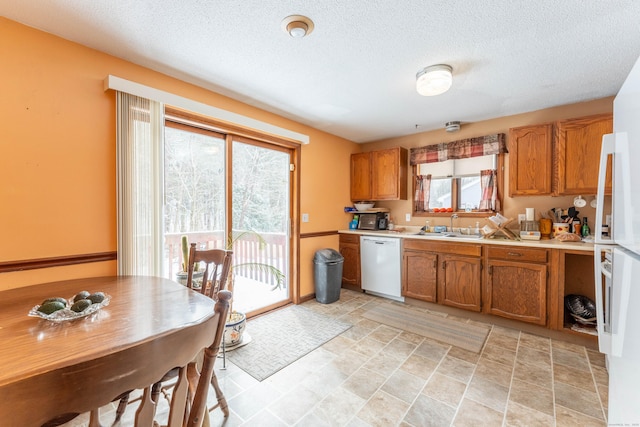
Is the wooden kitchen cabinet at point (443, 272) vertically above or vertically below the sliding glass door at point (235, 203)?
below

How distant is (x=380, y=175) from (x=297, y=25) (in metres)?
2.80

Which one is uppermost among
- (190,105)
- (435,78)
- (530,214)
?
(435,78)

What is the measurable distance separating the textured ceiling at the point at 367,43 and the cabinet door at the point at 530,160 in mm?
363

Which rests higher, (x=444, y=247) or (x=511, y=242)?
(x=511, y=242)

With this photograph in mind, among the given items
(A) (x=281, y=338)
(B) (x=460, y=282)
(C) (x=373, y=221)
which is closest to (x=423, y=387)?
(A) (x=281, y=338)

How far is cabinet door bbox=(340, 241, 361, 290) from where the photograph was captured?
13.4ft

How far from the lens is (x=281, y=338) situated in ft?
8.53

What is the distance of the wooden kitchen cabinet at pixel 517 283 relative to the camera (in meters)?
2.65

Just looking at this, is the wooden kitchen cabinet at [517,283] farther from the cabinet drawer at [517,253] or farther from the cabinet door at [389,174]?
the cabinet door at [389,174]

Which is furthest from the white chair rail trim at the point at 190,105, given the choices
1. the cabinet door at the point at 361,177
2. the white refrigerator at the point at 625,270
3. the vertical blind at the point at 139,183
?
the white refrigerator at the point at 625,270

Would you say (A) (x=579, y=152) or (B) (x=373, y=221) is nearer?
(A) (x=579, y=152)

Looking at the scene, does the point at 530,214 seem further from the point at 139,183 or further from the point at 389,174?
the point at 139,183

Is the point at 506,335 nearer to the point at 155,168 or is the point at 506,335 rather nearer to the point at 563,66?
the point at 563,66

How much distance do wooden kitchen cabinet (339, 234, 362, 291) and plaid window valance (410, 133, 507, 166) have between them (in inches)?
59.9
